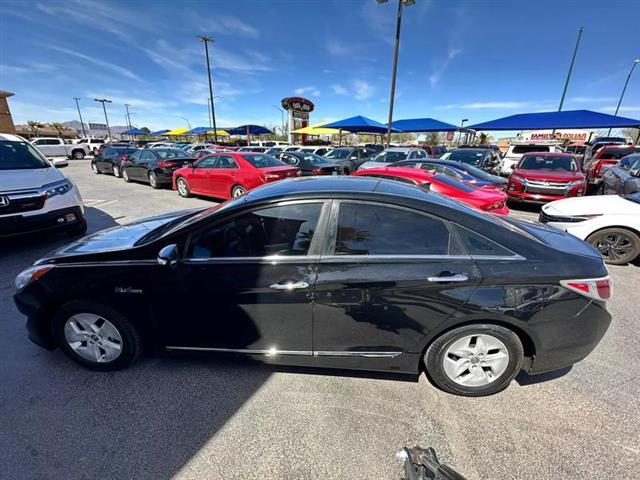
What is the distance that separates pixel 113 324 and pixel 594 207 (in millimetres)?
6446

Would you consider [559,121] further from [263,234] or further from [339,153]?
[263,234]

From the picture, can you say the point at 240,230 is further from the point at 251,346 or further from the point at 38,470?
the point at 38,470

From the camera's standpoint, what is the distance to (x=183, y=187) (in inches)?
383

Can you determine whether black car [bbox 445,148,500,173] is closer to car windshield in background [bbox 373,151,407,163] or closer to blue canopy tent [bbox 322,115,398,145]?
car windshield in background [bbox 373,151,407,163]

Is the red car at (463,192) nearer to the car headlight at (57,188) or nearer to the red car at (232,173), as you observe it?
the red car at (232,173)

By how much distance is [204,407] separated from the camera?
6.89 ft

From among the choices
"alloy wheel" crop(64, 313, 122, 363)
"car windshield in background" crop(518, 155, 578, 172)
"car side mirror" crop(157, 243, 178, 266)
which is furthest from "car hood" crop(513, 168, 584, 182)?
"alloy wheel" crop(64, 313, 122, 363)

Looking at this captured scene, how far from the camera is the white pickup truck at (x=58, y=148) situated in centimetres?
2378

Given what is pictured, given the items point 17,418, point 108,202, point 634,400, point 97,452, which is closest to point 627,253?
point 634,400

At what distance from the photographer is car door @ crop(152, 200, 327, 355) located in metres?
2.05

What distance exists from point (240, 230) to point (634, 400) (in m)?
3.23

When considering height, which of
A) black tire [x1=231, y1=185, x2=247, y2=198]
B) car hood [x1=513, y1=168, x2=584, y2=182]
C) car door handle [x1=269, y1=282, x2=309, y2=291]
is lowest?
black tire [x1=231, y1=185, x2=247, y2=198]

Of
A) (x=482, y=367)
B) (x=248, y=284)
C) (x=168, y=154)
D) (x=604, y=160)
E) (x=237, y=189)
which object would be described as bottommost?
(x=482, y=367)

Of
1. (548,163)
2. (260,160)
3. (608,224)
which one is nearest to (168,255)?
(608,224)
